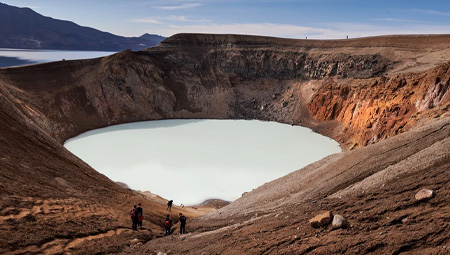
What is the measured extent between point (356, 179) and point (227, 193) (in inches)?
350

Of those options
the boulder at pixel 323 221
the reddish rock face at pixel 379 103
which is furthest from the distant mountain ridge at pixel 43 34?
the boulder at pixel 323 221

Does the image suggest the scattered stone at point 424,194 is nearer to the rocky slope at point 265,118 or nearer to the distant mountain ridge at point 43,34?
the rocky slope at point 265,118

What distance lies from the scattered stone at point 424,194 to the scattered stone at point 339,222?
58.3 inches

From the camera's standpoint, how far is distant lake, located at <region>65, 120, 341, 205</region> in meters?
17.6

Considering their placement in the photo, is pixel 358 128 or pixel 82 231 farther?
pixel 358 128

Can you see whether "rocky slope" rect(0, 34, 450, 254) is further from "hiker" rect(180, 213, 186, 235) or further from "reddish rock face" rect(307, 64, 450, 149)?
"hiker" rect(180, 213, 186, 235)

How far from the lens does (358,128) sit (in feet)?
89.5

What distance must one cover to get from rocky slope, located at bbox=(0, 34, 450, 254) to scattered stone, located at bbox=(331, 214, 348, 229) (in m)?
0.16

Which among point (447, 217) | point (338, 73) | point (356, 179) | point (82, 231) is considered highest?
point (338, 73)

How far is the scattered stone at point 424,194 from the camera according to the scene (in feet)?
18.4

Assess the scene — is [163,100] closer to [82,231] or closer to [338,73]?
[338,73]

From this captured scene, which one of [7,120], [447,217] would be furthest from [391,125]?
[7,120]

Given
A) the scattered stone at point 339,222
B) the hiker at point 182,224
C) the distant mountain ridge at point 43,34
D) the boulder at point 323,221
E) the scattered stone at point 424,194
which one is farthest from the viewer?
the distant mountain ridge at point 43,34

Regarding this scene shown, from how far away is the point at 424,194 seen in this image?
570cm
